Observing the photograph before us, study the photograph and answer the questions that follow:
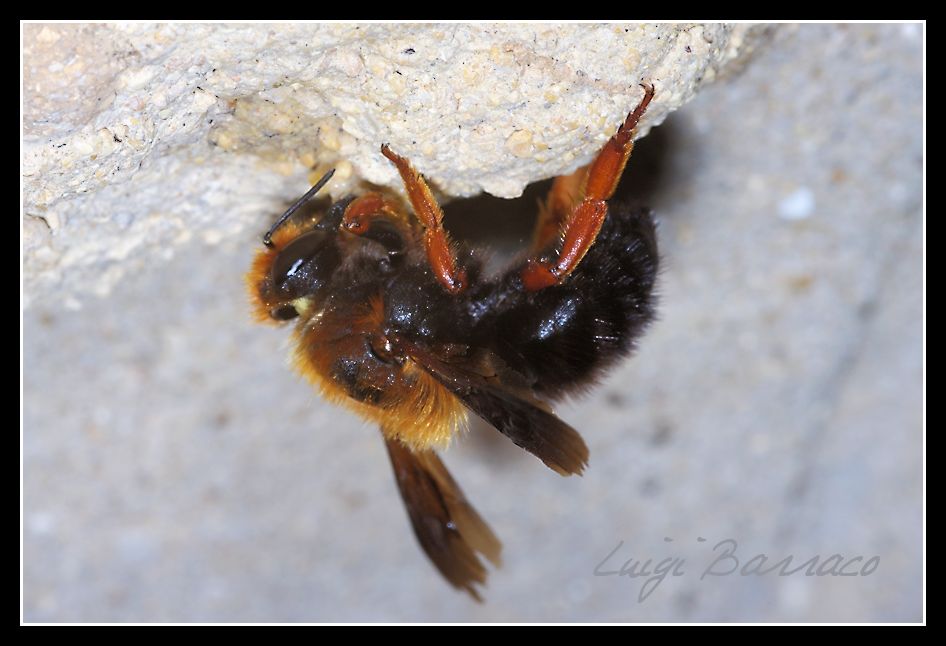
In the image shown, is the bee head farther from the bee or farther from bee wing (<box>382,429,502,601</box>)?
bee wing (<box>382,429,502,601</box>)

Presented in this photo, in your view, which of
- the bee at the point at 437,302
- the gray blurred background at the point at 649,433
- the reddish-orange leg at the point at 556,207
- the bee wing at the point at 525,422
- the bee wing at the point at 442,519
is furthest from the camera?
the gray blurred background at the point at 649,433

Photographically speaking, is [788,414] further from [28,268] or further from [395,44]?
[28,268]

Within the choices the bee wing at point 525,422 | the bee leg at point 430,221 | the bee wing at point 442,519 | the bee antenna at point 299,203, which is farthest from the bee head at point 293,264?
the bee wing at point 442,519

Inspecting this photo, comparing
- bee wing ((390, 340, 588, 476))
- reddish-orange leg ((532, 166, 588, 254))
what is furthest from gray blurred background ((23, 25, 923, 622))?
bee wing ((390, 340, 588, 476))

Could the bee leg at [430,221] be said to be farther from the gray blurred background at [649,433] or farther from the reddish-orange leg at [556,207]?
the gray blurred background at [649,433]

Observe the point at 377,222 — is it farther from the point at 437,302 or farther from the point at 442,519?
the point at 442,519

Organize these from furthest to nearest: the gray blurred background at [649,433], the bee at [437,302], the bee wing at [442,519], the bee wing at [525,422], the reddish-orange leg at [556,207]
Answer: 1. the gray blurred background at [649,433]
2. the bee wing at [442,519]
3. the reddish-orange leg at [556,207]
4. the bee at [437,302]
5. the bee wing at [525,422]
